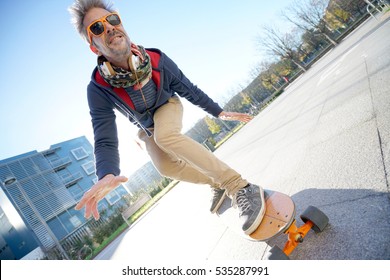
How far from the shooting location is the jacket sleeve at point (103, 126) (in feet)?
6.46

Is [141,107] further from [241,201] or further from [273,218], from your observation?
[273,218]

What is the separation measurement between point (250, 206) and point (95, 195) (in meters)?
1.14

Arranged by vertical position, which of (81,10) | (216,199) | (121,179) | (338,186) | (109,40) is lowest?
(338,186)

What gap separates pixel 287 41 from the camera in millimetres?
42344

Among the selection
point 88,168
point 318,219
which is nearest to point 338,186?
point 318,219

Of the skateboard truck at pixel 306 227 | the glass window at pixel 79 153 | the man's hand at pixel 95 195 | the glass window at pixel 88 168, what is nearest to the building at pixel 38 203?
the glass window at pixel 88 168

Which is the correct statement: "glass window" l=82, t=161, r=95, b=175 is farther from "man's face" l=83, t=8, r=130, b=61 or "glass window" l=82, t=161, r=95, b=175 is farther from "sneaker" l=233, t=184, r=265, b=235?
"sneaker" l=233, t=184, r=265, b=235

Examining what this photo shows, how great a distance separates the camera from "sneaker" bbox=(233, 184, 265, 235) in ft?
5.41

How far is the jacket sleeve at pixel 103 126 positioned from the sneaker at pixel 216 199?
39.5 inches

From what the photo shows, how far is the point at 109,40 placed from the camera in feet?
7.20

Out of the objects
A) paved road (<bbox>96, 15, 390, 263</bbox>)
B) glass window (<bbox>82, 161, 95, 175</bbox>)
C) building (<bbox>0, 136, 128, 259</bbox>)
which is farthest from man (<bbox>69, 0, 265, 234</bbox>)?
glass window (<bbox>82, 161, 95, 175</bbox>)

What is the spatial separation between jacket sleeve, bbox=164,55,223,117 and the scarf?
0.29m

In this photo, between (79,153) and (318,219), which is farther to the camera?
(79,153)

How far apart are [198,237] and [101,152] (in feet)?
5.18
